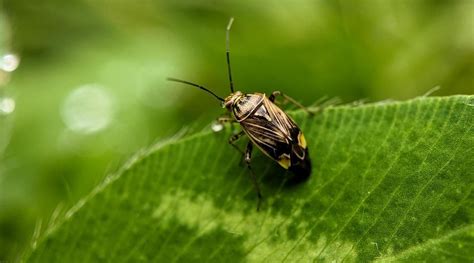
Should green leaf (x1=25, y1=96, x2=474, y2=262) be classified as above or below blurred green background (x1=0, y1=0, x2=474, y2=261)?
above

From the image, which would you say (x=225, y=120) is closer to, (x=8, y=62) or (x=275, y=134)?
(x=275, y=134)

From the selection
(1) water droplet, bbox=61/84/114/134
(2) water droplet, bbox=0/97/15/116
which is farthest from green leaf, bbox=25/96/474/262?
(1) water droplet, bbox=61/84/114/134

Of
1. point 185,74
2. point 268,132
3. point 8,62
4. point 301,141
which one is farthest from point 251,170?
point 8,62

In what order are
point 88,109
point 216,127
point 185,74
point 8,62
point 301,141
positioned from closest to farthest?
point 301,141
point 216,127
point 8,62
point 88,109
point 185,74

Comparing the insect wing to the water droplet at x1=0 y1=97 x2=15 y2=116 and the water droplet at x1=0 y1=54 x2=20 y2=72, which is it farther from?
the water droplet at x1=0 y1=54 x2=20 y2=72

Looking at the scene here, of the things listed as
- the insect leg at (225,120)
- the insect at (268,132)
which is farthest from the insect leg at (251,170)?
the insect leg at (225,120)

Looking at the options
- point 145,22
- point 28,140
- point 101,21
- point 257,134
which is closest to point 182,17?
point 145,22

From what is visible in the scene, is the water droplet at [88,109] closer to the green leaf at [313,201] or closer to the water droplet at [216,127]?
the water droplet at [216,127]

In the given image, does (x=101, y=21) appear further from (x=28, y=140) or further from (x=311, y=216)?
(x=311, y=216)
